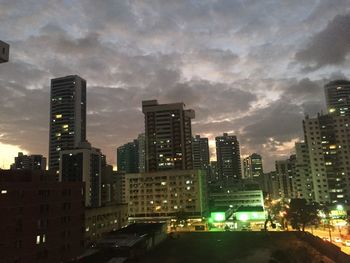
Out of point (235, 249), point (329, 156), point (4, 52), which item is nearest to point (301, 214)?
point (235, 249)

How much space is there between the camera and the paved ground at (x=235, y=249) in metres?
71.4

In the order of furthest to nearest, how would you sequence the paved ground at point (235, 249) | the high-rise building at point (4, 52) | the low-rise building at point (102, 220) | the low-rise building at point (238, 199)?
the low-rise building at point (238, 199) < the low-rise building at point (102, 220) < the paved ground at point (235, 249) < the high-rise building at point (4, 52)

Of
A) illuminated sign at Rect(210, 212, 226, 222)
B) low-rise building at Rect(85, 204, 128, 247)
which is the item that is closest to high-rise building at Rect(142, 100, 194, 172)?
illuminated sign at Rect(210, 212, 226, 222)

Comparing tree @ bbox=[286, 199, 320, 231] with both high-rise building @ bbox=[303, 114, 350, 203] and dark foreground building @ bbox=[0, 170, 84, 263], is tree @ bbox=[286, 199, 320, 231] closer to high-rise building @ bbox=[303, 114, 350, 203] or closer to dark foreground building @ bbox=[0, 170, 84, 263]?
high-rise building @ bbox=[303, 114, 350, 203]

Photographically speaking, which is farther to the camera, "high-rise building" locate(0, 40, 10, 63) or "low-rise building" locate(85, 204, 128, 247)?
"low-rise building" locate(85, 204, 128, 247)

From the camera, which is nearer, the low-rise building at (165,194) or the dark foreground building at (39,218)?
the dark foreground building at (39,218)

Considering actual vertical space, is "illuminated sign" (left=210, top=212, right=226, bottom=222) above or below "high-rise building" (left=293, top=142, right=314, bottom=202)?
below

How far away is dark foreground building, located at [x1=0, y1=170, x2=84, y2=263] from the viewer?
56.1 meters

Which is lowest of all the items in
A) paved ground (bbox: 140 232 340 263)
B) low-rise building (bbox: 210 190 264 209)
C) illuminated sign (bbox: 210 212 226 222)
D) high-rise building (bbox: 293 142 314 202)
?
paved ground (bbox: 140 232 340 263)

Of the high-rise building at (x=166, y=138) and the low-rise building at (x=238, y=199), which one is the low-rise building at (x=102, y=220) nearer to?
the high-rise building at (x=166, y=138)

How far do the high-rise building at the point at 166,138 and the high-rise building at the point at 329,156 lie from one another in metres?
67.8

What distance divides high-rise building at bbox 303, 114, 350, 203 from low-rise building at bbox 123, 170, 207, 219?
6010 cm

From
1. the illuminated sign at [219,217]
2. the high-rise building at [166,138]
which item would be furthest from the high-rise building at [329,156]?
the high-rise building at [166,138]

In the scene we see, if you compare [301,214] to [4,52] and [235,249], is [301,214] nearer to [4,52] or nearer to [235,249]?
[235,249]
